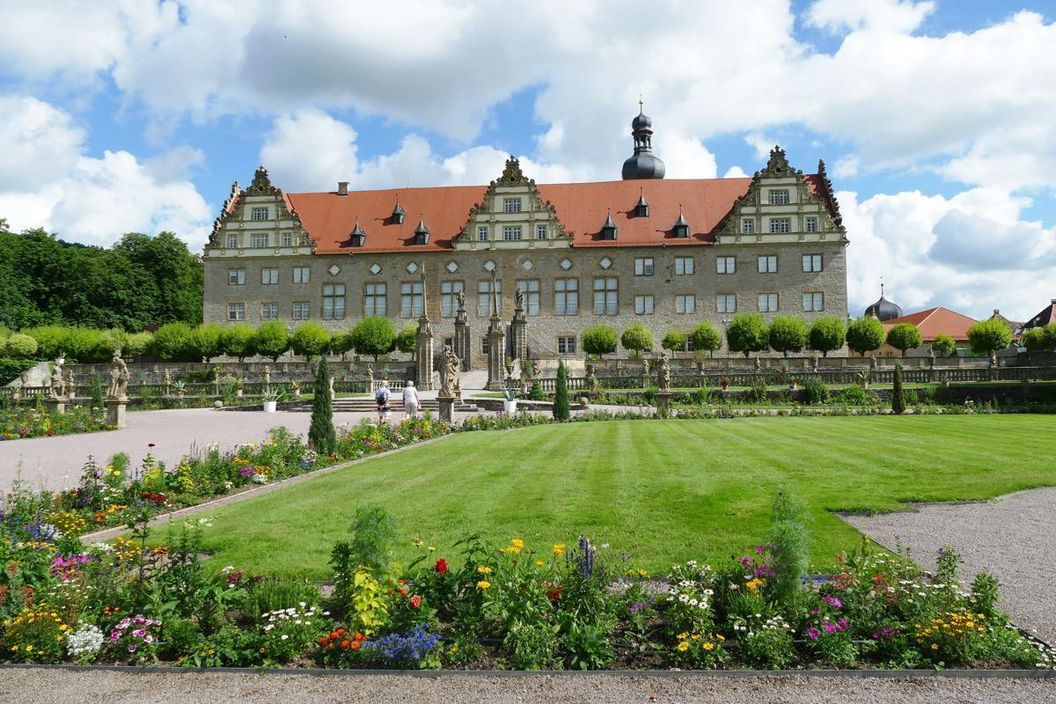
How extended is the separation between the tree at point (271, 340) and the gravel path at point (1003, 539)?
45443 mm

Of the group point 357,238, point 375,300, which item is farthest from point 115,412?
point 357,238

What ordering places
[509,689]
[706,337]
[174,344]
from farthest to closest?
1. [174,344]
2. [706,337]
3. [509,689]

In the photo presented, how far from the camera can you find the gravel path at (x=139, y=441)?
1374cm

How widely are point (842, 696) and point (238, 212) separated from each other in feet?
191

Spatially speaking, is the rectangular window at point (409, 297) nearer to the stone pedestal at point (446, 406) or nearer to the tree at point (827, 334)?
the tree at point (827, 334)

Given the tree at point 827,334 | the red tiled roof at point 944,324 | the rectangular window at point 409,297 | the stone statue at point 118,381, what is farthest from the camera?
the red tiled roof at point 944,324

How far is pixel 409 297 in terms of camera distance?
54.8 metres

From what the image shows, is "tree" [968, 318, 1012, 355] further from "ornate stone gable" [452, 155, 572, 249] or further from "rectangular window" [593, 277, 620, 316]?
"ornate stone gable" [452, 155, 572, 249]

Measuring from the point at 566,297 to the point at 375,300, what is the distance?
14.1m

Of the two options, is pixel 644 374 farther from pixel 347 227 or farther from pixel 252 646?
pixel 252 646

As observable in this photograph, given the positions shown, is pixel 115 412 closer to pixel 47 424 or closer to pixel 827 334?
pixel 47 424

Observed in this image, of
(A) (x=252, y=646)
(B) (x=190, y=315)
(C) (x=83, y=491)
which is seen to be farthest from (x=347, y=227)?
(A) (x=252, y=646)

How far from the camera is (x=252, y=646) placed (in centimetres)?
545

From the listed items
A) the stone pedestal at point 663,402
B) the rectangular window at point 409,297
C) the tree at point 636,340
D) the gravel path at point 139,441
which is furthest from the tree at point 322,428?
the rectangular window at point 409,297
